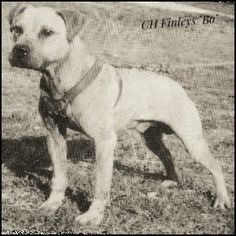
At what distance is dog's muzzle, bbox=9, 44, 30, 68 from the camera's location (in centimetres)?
326

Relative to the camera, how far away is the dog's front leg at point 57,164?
386 centimetres

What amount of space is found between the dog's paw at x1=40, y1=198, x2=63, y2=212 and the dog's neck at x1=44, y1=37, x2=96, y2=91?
0.89 meters

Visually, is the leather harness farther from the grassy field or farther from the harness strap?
the grassy field

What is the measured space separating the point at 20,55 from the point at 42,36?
194mm

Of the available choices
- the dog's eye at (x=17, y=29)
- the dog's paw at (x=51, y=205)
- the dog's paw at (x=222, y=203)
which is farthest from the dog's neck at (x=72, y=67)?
the dog's paw at (x=222, y=203)

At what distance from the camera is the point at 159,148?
172 inches

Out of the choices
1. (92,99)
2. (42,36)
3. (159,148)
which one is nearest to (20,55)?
(42,36)

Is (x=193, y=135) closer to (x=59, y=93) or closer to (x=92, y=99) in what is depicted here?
(x=92, y=99)

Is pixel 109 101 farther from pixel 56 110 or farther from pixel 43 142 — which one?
pixel 43 142

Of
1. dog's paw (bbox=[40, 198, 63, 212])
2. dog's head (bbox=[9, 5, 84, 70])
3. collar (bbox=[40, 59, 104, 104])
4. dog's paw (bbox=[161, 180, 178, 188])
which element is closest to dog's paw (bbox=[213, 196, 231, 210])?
dog's paw (bbox=[161, 180, 178, 188])

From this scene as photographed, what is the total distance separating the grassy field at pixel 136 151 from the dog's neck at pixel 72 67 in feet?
1.29

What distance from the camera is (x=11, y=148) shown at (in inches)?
197

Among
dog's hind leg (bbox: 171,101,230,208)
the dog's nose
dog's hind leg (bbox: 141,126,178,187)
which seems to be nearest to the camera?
the dog's nose

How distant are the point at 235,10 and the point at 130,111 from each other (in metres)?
1.12
